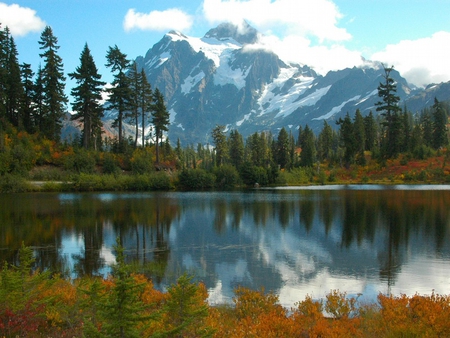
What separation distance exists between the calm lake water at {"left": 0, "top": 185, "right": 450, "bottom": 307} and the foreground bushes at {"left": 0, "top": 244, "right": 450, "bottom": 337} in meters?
3.75

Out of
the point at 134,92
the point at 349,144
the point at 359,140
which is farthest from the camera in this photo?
the point at 359,140

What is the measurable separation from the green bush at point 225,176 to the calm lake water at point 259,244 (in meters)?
52.9

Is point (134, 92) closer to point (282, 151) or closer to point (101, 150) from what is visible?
point (101, 150)

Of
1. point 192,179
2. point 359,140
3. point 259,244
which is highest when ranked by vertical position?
point 359,140

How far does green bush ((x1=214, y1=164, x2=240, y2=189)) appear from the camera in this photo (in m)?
98.4

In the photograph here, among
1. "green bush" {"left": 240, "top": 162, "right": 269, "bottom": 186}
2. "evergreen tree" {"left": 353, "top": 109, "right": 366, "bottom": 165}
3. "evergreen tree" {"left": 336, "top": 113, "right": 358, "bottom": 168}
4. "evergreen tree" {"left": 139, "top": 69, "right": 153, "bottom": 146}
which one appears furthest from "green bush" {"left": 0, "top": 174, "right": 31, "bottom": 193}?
"evergreen tree" {"left": 336, "top": 113, "right": 358, "bottom": 168}

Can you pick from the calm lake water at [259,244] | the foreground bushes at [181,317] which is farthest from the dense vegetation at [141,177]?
the calm lake water at [259,244]

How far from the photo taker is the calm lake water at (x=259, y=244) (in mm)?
17947

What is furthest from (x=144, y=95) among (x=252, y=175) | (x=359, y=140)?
(x=359, y=140)

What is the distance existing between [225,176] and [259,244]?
7229 centimetres

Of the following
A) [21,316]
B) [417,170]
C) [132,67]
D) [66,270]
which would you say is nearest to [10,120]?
[132,67]

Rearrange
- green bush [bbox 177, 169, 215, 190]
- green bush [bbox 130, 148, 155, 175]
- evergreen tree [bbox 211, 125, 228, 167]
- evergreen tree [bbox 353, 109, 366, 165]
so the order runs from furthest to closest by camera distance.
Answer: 1. evergreen tree [bbox 211, 125, 228, 167]
2. evergreen tree [bbox 353, 109, 366, 165]
3. green bush [bbox 177, 169, 215, 190]
4. green bush [bbox 130, 148, 155, 175]

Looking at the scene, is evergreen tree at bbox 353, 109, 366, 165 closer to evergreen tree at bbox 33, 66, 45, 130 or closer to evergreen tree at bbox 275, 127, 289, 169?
evergreen tree at bbox 275, 127, 289, 169

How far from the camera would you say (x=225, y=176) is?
98625mm
